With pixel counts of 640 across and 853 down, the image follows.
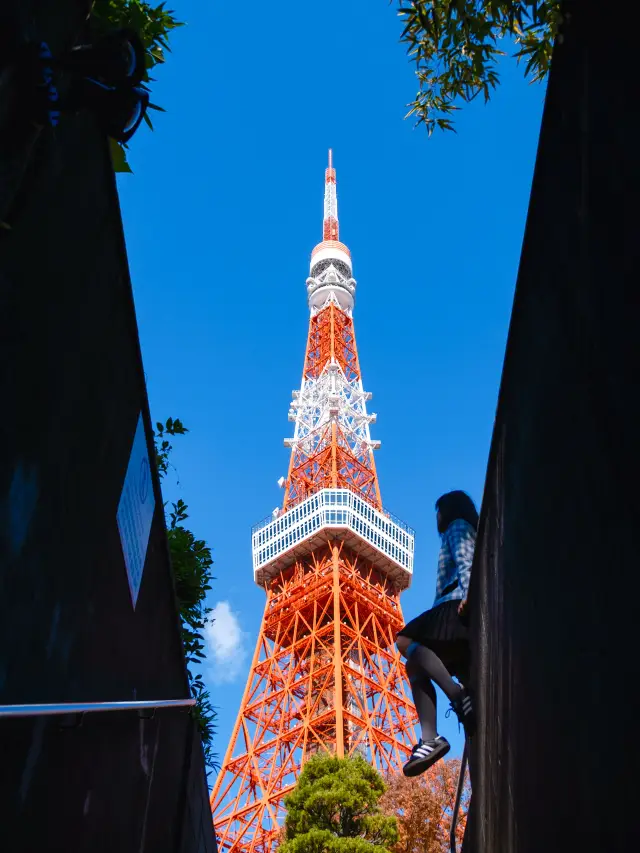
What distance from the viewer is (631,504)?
1689 millimetres

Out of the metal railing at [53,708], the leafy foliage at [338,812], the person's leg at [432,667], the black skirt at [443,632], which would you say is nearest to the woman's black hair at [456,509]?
the black skirt at [443,632]

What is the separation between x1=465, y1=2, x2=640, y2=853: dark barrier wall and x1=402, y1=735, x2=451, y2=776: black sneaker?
3.73 feet

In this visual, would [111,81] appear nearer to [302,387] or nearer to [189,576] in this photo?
[189,576]

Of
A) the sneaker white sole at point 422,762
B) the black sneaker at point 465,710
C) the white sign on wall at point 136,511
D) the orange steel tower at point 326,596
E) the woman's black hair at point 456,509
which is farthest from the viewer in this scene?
the orange steel tower at point 326,596

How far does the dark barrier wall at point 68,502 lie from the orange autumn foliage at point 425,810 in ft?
56.9

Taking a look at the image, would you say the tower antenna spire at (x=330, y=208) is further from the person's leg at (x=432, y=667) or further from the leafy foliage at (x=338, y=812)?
the person's leg at (x=432, y=667)

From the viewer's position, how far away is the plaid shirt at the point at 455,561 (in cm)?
480

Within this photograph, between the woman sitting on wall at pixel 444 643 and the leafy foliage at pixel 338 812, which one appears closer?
the woman sitting on wall at pixel 444 643

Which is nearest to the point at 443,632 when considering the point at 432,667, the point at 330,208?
the point at 432,667

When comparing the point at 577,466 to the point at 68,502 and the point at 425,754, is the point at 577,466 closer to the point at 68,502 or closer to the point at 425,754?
the point at 68,502

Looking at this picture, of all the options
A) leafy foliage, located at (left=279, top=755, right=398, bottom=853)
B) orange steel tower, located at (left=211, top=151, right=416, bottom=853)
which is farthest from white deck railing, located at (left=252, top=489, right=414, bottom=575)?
leafy foliage, located at (left=279, top=755, right=398, bottom=853)

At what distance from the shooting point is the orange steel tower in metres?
31.2

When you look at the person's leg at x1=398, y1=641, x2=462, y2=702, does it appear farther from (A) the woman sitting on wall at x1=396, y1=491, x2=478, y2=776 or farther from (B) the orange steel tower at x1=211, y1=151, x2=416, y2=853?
(B) the orange steel tower at x1=211, y1=151, x2=416, y2=853

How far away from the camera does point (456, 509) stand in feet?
17.0
